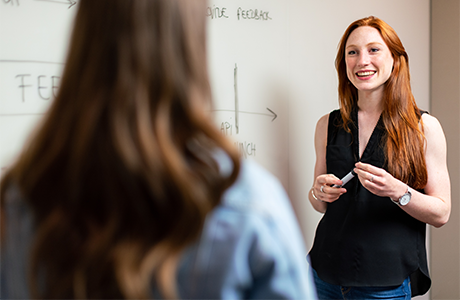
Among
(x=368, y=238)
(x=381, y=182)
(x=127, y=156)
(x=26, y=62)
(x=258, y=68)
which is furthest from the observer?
(x=258, y=68)

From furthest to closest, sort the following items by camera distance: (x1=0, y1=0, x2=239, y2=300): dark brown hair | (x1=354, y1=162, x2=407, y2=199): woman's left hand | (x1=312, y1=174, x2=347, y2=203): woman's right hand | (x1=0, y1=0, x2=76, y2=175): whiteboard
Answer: (x1=312, y1=174, x2=347, y2=203): woman's right hand → (x1=354, y1=162, x2=407, y2=199): woman's left hand → (x1=0, y1=0, x2=76, y2=175): whiteboard → (x1=0, y1=0, x2=239, y2=300): dark brown hair

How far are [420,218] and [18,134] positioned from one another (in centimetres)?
124

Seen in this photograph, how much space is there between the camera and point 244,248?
0.39 metres

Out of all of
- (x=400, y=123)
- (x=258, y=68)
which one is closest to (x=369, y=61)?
(x=400, y=123)

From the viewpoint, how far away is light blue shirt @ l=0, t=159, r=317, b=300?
1.26 ft

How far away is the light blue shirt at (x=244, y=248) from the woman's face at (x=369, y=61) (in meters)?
1.03

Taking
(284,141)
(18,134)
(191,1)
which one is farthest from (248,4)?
(191,1)

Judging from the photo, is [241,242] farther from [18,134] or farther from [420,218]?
[420,218]

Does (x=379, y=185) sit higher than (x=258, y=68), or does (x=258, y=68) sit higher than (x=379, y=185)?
(x=258, y=68)

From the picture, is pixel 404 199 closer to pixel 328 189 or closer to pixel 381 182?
pixel 381 182

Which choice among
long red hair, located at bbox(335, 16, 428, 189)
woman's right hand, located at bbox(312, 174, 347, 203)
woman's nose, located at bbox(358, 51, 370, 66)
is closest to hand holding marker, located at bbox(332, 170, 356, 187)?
woman's right hand, located at bbox(312, 174, 347, 203)

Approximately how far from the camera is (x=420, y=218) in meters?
1.22

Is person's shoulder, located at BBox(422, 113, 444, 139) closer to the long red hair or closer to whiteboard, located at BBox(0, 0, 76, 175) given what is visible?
the long red hair

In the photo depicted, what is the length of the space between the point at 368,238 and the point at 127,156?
1093mm
